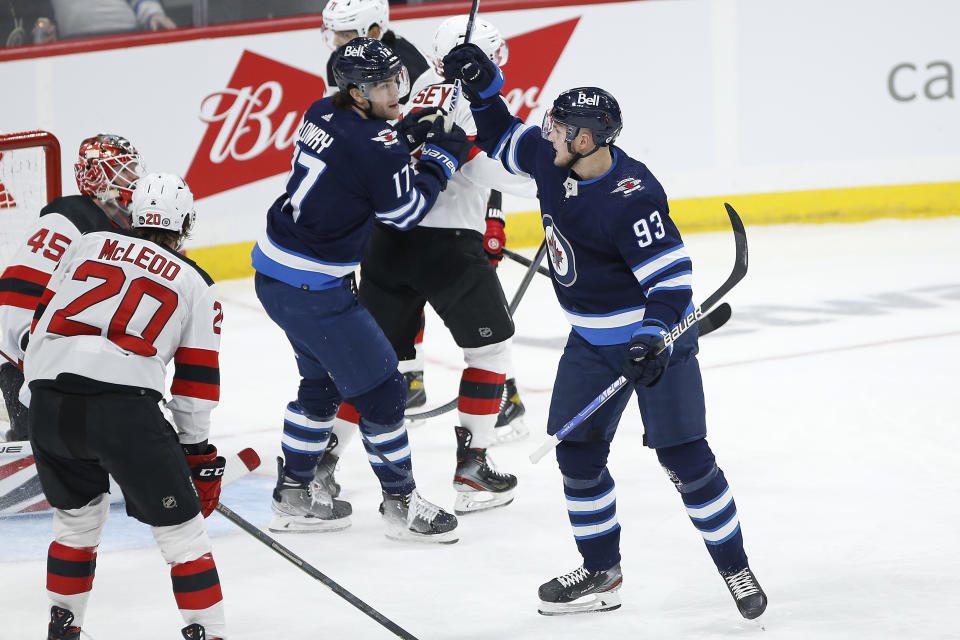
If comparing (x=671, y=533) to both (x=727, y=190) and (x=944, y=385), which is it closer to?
(x=944, y=385)

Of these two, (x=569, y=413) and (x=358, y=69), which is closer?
(x=569, y=413)

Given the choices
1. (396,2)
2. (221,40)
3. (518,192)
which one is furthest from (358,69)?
(396,2)

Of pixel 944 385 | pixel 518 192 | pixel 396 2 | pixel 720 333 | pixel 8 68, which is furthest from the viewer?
pixel 396 2

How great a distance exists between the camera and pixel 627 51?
737cm

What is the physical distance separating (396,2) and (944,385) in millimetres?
3930

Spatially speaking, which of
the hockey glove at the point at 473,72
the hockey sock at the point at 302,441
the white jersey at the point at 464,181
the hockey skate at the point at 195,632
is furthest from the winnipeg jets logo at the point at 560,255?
the hockey skate at the point at 195,632

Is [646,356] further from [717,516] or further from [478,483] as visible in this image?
[478,483]

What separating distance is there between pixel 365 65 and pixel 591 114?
667 mm

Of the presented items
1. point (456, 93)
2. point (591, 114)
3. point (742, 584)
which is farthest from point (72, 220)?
point (742, 584)

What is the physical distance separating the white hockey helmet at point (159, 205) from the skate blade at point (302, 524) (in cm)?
122

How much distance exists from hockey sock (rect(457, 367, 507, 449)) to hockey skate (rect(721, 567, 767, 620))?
1126 millimetres

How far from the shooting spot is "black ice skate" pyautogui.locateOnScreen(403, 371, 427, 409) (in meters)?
4.79

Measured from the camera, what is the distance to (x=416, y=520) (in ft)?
11.6

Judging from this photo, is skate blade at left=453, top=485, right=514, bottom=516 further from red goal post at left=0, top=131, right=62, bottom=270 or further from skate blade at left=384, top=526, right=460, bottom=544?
red goal post at left=0, top=131, right=62, bottom=270
